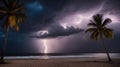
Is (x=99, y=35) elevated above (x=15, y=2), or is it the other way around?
(x=15, y=2)

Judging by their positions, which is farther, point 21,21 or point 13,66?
point 21,21

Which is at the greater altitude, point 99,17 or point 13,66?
point 99,17

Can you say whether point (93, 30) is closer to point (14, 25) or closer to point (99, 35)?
point (99, 35)

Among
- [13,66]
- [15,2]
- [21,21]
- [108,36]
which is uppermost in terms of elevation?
[15,2]

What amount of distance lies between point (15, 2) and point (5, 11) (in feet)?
7.21

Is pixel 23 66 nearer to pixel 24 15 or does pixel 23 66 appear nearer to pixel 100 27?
pixel 24 15

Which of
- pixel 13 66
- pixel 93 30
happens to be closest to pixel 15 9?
pixel 13 66

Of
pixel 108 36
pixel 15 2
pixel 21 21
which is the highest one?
pixel 15 2

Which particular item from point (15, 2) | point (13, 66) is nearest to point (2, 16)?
point (15, 2)

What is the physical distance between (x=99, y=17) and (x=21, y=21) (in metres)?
14.7

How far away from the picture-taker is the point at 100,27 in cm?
3762

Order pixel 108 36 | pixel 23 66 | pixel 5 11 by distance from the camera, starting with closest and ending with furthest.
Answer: pixel 23 66
pixel 5 11
pixel 108 36

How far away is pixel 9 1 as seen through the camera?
31.4 metres

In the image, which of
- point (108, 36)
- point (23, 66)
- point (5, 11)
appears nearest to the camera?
point (23, 66)
